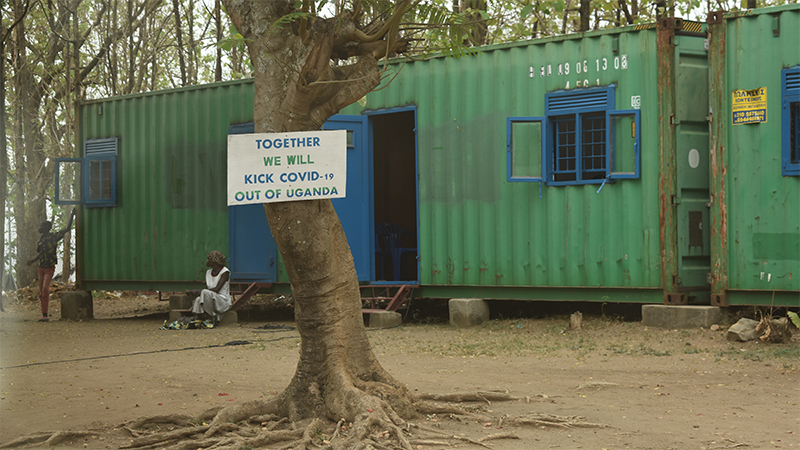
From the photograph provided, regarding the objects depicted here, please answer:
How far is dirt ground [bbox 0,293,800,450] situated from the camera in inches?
183

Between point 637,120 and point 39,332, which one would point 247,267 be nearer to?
point 39,332

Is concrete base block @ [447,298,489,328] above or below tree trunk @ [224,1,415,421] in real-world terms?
below

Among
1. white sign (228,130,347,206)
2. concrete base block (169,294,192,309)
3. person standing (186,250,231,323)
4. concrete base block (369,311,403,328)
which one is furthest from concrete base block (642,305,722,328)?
concrete base block (169,294,192,309)

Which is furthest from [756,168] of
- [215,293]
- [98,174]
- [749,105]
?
[98,174]

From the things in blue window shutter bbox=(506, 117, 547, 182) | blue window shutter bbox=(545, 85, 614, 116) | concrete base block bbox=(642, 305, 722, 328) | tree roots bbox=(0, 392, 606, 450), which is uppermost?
blue window shutter bbox=(545, 85, 614, 116)

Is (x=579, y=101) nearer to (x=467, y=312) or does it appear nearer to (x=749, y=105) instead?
(x=749, y=105)

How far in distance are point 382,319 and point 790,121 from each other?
5.26m

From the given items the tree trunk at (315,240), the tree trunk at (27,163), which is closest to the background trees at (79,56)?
the tree trunk at (27,163)

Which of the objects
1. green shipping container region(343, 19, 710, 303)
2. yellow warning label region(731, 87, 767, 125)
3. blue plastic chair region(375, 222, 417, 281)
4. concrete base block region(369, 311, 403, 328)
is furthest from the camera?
blue plastic chair region(375, 222, 417, 281)

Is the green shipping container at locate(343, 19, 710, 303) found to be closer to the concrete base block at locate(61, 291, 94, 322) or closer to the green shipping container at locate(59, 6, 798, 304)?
the green shipping container at locate(59, 6, 798, 304)

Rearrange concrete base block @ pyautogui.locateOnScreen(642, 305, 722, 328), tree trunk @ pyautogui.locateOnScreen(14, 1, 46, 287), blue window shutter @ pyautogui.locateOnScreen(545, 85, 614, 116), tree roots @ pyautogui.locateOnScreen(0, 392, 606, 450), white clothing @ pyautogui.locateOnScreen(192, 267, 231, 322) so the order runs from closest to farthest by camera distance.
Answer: tree roots @ pyautogui.locateOnScreen(0, 392, 606, 450) → concrete base block @ pyautogui.locateOnScreen(642, 305, 722, 328) → blue window shutter @ pyautogui.locateOnScreen(545, 85, 614, 116) → white clothing @ pyautogui.locateOnScreen(192, 267, 231, 322) → tree trunk @ pyautogui.locateOnScreen(14, 1, 46, 287)

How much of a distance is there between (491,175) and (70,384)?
5513mm

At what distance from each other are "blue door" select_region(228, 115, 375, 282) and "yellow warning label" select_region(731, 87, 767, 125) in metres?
4.71

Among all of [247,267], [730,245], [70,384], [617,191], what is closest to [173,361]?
[70,384]
